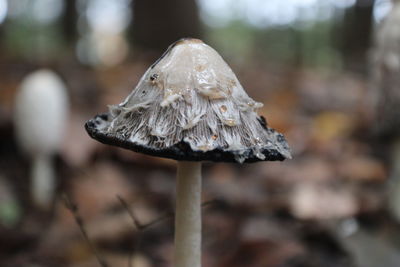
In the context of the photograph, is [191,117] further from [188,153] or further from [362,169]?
[362,169]

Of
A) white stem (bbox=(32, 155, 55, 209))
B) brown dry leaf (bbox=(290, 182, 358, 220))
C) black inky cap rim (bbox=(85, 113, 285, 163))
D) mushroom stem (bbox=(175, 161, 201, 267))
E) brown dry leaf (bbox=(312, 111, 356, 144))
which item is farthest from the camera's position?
brown dry leaf (bbox=(312, 111, 356, 144))

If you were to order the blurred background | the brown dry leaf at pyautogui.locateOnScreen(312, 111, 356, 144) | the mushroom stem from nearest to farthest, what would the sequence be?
the mushroom stem < the blurred background < the brown dry leaf at pyautogui.locateOnScreen(312, 111, 356, 144)

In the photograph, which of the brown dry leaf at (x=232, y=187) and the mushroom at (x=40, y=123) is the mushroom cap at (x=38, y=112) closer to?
the mushroom at (x=40, y=123)

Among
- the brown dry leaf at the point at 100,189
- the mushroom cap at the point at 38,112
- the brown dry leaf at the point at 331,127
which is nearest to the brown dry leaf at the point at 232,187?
the brown dry leaf at the point at 100,189

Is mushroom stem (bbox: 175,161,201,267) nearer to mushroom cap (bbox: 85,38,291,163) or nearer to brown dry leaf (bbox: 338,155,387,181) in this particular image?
mushroom cap (bbox: 85,38,291,163)

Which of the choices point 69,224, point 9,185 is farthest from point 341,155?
point 9,185

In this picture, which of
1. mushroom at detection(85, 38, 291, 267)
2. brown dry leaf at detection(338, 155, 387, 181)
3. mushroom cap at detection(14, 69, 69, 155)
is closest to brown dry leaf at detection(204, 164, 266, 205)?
brown dry leaf at detection(338, 155, 387, 181)

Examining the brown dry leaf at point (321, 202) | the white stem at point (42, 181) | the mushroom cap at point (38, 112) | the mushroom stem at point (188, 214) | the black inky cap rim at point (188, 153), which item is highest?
the black inky cap rim at point (188, 153)

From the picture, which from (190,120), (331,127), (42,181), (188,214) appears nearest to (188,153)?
(190,120)
